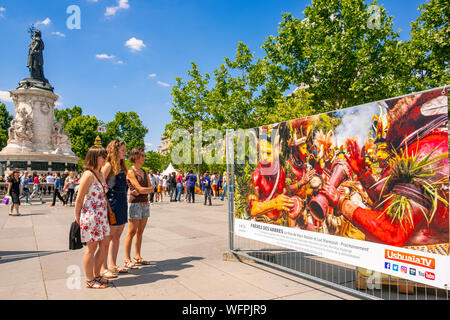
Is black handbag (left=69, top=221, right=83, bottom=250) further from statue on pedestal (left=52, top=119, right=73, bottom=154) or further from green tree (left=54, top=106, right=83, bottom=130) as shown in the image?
green tree (left=54, top=106, right=83, bottom=130)

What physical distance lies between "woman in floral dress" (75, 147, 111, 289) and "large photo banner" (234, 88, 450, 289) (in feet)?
8.11

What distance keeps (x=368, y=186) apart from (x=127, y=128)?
72.5 metres

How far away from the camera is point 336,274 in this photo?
16.0ft

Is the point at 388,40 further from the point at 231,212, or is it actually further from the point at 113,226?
the point at 113,226

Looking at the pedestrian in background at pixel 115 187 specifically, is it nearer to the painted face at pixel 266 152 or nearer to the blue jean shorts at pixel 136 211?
the blue jean shorts at pixel 136 211

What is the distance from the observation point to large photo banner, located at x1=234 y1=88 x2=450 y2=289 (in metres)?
2.92

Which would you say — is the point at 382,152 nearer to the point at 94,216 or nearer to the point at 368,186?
the point at 368,186

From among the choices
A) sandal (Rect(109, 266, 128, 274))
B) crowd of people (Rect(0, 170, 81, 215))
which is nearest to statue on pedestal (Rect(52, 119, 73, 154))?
crowd of people (Rect(0, 170, 81, 215))

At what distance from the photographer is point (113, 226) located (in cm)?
462

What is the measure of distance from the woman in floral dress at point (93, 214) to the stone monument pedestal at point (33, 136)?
29.1 metres

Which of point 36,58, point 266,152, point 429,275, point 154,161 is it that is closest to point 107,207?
point 266,152

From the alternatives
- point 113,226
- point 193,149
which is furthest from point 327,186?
point 193,149

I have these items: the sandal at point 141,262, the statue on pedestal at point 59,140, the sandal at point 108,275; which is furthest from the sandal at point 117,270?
the statue on pedestal at point 59,140
